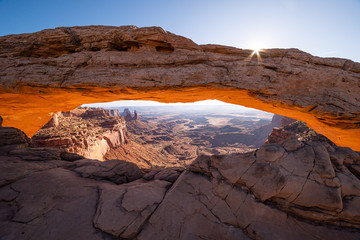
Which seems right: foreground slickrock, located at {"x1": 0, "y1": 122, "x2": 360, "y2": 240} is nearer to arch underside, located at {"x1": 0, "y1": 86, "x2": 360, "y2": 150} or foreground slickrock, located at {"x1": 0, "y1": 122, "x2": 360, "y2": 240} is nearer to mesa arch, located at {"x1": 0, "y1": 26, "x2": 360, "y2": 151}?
mesa arch, located at {"x1": 0, "y1": 26, "x2": 360, "y2": 151}

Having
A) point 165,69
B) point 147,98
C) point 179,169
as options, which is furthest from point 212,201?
point 147,98

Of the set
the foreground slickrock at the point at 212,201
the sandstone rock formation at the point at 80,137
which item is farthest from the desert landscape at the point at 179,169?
the sandstone rock formation at the point at 80,137

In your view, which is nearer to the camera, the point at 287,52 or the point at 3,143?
the point at 287,52

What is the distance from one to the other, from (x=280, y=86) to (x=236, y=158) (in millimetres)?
3896

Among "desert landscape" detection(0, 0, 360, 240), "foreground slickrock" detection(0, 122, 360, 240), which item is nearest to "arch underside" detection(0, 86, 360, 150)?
"desert landscape" detection(0, 0, 360, 240)

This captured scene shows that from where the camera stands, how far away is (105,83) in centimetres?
597

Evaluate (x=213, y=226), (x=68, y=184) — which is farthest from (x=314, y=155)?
(x=68, y=184)

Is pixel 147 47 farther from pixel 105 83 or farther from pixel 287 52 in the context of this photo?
pixel 287 52

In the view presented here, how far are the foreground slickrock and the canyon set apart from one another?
3cm

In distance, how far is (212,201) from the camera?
4754 mm

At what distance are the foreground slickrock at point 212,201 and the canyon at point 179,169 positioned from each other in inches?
1.2

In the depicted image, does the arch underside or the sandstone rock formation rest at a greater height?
the arch underside

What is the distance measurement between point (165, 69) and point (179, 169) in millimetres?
5131

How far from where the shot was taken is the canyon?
13.3 ft
